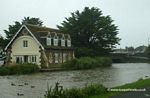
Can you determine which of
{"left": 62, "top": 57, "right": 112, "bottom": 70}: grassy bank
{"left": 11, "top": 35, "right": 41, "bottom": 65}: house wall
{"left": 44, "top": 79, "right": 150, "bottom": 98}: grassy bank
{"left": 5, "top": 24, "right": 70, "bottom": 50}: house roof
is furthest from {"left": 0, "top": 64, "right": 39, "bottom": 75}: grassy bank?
{"left": 44, "top": 79, "right": 150, "bottom": 98}: grassy bank

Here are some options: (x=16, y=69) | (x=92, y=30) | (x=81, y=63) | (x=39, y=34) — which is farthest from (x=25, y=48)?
(x=92, y=30)

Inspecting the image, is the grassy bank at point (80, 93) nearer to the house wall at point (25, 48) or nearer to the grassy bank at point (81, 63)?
the grassy bank at point (81, 63)

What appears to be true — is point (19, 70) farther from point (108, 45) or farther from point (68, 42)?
point (108, 45)

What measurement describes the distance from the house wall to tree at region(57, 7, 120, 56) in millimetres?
18322

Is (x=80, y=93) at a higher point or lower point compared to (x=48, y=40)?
lower

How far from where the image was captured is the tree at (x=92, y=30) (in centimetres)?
7975

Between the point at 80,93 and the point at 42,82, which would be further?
the point at 42,82

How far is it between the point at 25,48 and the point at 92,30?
2058 centimetres

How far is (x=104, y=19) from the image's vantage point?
8144 centimetres

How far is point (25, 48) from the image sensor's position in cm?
6222

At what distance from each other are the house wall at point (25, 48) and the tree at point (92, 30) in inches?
721

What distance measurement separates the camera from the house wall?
61.1 m

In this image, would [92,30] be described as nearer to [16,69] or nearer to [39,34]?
[39,34]

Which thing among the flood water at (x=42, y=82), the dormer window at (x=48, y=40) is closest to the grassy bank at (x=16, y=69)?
the flood water at (x=42, y=82)
